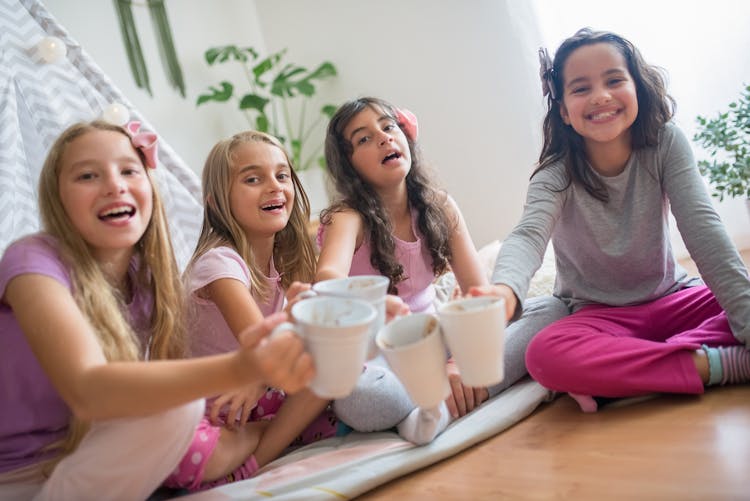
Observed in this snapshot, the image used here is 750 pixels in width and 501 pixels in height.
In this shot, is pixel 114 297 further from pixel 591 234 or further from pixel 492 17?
pixel 492 17

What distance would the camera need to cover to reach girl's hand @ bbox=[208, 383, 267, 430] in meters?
1.10

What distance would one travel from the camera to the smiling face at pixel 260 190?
134 centimetres

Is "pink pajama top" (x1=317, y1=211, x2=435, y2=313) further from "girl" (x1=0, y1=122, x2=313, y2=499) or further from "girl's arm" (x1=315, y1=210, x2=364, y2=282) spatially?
"girl" (x1=0, y1=122, x2=313, y2=499)

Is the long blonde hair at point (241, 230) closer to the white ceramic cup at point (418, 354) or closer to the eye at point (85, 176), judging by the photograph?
the eye at point (85, 176)

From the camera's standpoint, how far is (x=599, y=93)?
1246 mm

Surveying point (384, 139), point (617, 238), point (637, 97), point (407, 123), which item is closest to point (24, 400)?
point (384, 139)

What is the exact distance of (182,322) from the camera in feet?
3.69

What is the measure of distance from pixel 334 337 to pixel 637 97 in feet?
3.14

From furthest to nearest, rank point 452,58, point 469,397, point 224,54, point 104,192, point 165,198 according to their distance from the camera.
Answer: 1. point 224,54
2. point 452,58
3. point 165,198
4. point 469,397
5. point 104,192

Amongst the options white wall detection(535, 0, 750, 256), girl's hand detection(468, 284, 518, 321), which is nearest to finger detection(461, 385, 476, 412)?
girl's hand detection(468, 284, 518, 321)

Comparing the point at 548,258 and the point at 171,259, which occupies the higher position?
the point at 171,259

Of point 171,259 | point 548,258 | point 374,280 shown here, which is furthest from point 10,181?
point 548,258

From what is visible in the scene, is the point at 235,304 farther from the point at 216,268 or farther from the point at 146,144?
the point at 146,144

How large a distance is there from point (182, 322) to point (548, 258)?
134 cm
